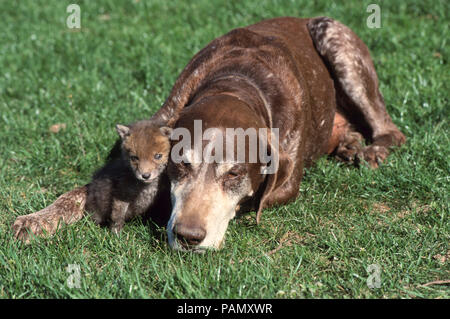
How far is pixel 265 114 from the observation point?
13.9 feet

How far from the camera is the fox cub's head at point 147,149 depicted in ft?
12.1

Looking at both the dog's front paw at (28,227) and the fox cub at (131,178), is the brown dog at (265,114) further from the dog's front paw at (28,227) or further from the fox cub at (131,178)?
the fox cub at (131,178)

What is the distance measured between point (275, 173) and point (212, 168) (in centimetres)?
51

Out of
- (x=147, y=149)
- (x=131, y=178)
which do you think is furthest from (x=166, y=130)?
(x=131, y=178)

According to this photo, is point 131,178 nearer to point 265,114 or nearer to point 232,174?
point 232,174

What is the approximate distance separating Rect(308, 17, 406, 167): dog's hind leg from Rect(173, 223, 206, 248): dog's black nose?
236cm

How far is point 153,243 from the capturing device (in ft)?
12.4

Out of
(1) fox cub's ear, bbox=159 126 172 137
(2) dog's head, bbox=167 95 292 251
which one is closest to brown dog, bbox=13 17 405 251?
Answer: (2) dog's head, bbox=167 95 292 251

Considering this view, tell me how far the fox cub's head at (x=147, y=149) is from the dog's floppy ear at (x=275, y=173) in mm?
661

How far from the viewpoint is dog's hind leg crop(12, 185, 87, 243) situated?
3.88 metres

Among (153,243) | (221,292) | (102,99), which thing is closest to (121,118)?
(102,99)

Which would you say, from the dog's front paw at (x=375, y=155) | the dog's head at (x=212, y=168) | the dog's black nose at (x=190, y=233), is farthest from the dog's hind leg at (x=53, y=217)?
A: the dog's front paw at (x=375, y=155)
